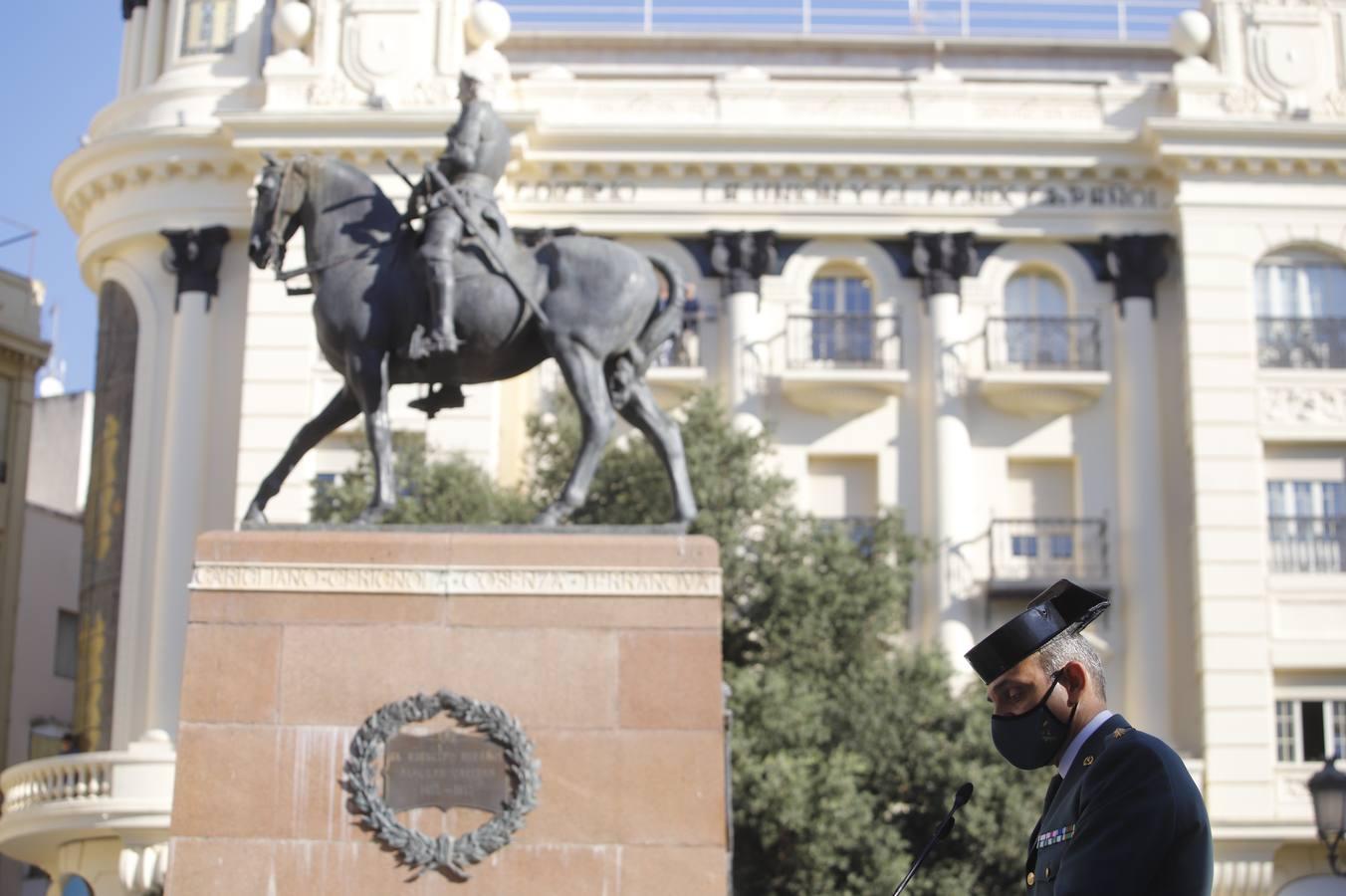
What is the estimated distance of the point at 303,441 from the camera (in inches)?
664

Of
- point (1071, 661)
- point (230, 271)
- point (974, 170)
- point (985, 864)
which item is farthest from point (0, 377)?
point (1071, 661)

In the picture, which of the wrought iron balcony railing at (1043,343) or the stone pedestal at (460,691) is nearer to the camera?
the stone pedestal at (460,691)

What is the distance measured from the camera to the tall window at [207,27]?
41156 millimetres

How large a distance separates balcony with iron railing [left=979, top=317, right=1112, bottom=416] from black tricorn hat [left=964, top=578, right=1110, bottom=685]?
32.1 metres

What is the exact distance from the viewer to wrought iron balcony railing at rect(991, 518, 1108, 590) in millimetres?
38188

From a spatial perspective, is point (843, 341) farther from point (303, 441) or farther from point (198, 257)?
point (303, 441)

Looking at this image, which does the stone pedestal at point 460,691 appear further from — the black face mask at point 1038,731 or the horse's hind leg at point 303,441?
Result: the black face mask at point 1038,731

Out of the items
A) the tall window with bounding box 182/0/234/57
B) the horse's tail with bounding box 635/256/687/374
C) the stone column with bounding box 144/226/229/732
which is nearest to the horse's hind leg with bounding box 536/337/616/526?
the horse's tail with bounding box 635/256/687/374

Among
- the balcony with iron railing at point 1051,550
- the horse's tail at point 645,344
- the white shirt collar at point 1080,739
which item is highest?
the balcony with iron railing at point 1051,550

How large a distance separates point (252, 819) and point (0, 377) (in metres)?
35.5

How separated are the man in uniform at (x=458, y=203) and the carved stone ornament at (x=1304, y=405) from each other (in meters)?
23.2

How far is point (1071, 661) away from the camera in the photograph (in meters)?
6.43

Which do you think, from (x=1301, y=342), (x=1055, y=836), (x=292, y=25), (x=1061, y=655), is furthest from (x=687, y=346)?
(x=1055, y=836)

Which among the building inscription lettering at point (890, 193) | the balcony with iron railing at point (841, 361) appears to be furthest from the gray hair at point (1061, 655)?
the building inscription lettering at point (890, 193)
